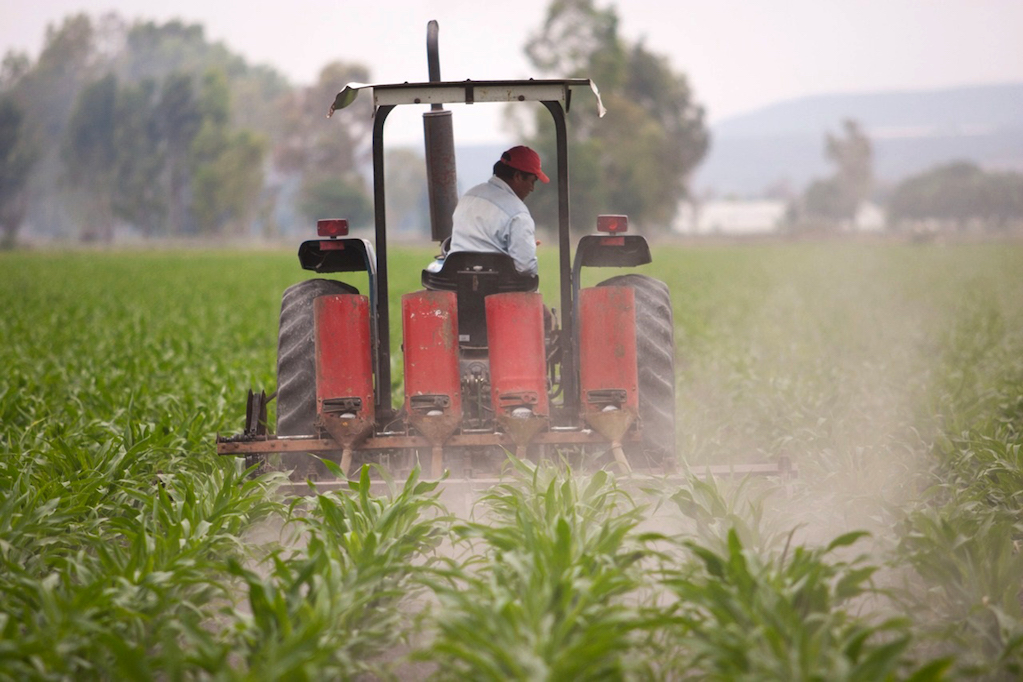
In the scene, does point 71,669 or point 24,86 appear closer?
point 71,669

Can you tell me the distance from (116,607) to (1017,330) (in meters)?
12.5

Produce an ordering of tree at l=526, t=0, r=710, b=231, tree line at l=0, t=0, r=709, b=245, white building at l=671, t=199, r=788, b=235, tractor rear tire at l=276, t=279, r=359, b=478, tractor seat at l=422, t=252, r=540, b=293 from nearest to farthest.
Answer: tractor seat at l=422, t=252, r=540, b=293 → tractor rear tire at l=276, t=279, r=359, b=478 → tree at l=526, t=0, r=710, b=231 → tree line at l=0, t=0, r=709, b=245 → white building at l=671, t=199, r=788, b=235

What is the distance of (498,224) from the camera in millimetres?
5145

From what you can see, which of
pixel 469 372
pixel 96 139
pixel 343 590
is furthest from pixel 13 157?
pixel 343 590

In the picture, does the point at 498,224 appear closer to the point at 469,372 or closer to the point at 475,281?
the point at 475,281

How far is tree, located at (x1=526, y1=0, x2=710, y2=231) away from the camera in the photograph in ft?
185

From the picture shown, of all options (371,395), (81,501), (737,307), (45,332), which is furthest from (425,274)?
(737,307)

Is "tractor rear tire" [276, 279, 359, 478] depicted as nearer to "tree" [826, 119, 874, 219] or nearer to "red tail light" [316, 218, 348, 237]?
"red tail light" [316, 218, 348, 237]

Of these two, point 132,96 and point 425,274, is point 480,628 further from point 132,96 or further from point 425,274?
point 132,96

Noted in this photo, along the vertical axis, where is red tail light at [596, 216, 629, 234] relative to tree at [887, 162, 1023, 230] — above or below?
below

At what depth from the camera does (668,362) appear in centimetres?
552

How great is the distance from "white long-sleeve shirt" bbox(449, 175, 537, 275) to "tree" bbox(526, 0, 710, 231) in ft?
148

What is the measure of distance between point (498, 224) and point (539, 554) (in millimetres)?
2020

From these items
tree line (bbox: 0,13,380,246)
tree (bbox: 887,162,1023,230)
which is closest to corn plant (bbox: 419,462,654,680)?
tree line (bbox: 0,13,380,246)
